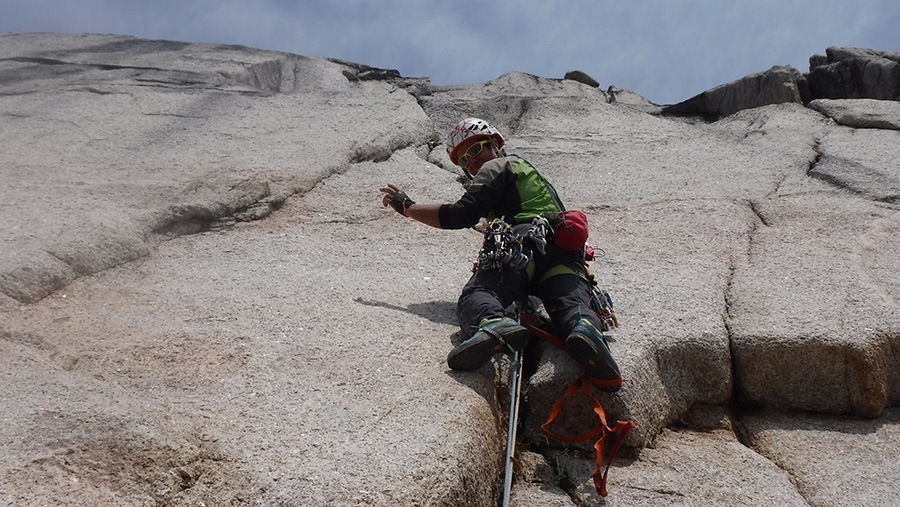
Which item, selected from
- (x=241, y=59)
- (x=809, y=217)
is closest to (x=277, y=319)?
(x=809, y=217)

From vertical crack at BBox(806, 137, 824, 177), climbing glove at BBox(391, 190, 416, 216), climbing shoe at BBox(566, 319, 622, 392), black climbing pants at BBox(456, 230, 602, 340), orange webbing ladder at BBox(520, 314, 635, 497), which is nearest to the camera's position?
orange webbing ladder at BBox(520, 314, 635, 497)

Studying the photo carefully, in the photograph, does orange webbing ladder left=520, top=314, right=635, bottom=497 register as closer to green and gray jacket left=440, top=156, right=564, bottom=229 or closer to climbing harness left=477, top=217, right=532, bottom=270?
climbing harness left=477, top=217, right=532, bottom=270

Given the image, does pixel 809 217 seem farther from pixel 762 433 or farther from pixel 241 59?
pixel 241 59

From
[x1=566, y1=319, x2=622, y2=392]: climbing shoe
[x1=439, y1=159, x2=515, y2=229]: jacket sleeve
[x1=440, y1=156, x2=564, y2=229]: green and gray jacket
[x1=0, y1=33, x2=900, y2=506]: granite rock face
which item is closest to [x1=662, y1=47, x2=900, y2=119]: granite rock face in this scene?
[x1=0, y1=33, x2=900, y2=506]: granite rock face

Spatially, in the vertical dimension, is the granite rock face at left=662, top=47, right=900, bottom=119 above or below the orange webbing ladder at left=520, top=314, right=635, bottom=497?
above

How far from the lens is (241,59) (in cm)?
1152

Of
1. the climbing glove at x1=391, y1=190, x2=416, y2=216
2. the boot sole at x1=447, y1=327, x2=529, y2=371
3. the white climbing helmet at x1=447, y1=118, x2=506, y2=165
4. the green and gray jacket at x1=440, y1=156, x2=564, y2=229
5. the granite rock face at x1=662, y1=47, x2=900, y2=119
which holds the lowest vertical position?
the boot sole at x1=447, y1=327, x2=529, y2=371

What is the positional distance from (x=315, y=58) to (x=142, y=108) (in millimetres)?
4128

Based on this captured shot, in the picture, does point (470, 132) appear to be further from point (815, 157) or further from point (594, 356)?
point (815, 157)

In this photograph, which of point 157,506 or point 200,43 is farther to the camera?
point 200,43

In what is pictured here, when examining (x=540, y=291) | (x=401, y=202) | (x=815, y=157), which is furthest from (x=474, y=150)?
(x=815, y=157)

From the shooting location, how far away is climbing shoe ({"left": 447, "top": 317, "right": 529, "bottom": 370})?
13.4ft

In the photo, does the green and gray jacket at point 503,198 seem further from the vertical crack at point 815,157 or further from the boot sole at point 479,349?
the vertical crack at point 815,157

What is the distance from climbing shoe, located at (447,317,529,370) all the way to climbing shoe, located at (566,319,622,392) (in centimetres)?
Answer: 26
